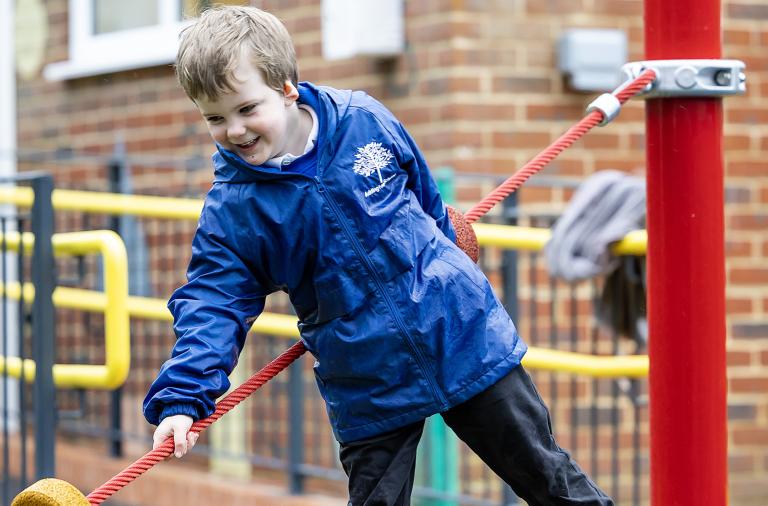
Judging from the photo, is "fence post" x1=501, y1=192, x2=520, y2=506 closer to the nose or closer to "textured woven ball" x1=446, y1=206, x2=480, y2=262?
"textured woven ball" x1=446, y1=206, x2=480, y2=262

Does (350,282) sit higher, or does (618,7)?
(618,7)

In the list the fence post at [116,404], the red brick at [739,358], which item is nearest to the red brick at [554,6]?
the red brick at [739,358]

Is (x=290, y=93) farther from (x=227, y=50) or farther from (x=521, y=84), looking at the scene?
(x=521, y=84)

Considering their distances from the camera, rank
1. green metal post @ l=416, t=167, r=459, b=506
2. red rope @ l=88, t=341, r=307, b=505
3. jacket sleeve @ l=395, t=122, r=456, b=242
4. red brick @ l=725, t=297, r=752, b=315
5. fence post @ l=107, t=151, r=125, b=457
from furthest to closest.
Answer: fence post @ l=107, t=151, r=125, b=457, red brick @ l=725, t=297, r=752, b=315, green metal post @ l=416, t=167, r=459, b=506, jacket sleeve @ l=395, t=122, r=456, b=242, red rope @ l=88, t=341, r=307, b=505

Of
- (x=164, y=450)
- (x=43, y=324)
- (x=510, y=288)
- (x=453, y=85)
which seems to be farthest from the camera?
(x=453, y=85)

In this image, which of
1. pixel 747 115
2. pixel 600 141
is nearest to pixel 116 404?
pixel 600 141


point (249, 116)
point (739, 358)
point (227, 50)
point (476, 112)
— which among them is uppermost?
Answer: point (476, 112)

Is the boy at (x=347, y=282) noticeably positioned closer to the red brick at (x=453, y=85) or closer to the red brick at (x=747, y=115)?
the red brick at (x=453, y=85)

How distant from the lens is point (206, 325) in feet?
9.50

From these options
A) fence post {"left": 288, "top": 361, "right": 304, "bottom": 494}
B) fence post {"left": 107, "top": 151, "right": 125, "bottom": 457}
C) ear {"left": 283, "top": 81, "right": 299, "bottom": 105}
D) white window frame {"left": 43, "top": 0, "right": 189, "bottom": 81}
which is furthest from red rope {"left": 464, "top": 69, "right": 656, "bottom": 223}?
white window frame {"left": 43, "top": 0, "right": 189, "bottom": 81}

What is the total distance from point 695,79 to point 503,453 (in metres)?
0.88

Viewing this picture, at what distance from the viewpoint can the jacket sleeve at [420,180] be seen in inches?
124

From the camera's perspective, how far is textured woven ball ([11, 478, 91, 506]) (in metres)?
2.55

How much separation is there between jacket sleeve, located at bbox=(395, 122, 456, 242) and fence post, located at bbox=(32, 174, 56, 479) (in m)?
1.59
